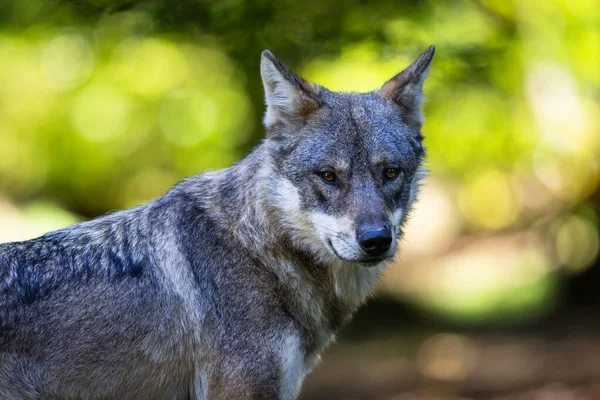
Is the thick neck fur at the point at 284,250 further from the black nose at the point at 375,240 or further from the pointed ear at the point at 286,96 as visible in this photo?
the black nose at the point at 375,240

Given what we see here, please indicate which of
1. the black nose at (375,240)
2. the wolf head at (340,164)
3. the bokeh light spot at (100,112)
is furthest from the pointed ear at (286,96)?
the bokeh light spot at (100,112)

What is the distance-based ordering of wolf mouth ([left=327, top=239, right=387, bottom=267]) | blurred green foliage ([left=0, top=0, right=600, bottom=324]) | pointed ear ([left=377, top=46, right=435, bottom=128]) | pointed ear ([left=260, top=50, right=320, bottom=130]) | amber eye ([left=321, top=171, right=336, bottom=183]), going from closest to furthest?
wolf mouth ([left=327, top=239, right=387, bottom=267]) → amber eye ([left=321, top=171, right=336, bottom=183]) → pointed ear ([left=260, top=50, right=320, bottom=130]) → pointed ear ([left=377, top=46, right=435, bottom=128]) → blurred green foliage ([left=0, top=0, right=600, bottom=324])

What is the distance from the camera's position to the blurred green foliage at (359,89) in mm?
9477

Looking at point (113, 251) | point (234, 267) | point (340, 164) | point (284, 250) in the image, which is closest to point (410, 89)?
point (340, 164)

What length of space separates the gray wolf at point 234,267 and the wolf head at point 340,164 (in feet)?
0.04

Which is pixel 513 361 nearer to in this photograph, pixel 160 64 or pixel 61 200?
pixel 160 64

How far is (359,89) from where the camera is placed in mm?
11258

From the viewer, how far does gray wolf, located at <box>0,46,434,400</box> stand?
192 inches

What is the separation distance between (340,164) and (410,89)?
1.00m

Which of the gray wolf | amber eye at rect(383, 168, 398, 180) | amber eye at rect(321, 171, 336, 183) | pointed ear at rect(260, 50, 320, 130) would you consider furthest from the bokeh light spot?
amber eye at rect(383, 168, 398, 180)

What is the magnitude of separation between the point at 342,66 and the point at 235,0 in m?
3.47

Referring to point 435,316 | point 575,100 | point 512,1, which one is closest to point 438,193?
point 435,316

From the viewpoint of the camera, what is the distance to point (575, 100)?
1203 centimetres

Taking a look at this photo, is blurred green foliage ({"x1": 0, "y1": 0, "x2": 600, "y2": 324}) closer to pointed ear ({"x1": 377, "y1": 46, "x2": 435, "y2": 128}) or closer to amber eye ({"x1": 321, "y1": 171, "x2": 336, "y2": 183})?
pointed ear ({"x1": 377, "y1": 46, "x2": 435, "y2": 128})
